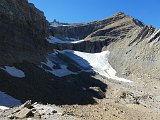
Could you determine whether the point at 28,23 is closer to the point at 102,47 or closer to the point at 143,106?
the point at 143,106

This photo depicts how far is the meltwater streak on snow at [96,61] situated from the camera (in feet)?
341

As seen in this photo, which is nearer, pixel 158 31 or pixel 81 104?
pixel 81 104

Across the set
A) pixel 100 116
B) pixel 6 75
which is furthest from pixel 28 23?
pixel 100 116

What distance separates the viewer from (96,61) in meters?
120

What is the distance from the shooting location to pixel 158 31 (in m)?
113

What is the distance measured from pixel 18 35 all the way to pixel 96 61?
2002 inches

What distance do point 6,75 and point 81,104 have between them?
472 inches

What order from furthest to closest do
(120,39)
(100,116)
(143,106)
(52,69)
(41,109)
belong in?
(120,39) → (52,69) → (143,106) → (100,116) → (41,109)

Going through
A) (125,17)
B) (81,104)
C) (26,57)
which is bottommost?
(81,104)

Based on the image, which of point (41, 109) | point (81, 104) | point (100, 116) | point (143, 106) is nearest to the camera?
point (41, 109)

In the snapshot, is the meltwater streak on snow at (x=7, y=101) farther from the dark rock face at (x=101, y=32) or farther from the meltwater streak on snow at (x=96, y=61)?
the dark rock face at (x=101, y=32)

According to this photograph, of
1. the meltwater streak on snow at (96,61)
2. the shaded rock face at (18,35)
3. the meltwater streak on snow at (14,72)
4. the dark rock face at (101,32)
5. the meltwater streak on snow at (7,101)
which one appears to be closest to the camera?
the meltwater streak on snow at (7,101)

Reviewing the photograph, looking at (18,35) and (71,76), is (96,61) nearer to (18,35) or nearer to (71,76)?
(71,76)

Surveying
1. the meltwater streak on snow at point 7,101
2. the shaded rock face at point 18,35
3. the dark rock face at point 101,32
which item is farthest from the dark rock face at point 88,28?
the meltwater streak on snow at point 7,101
